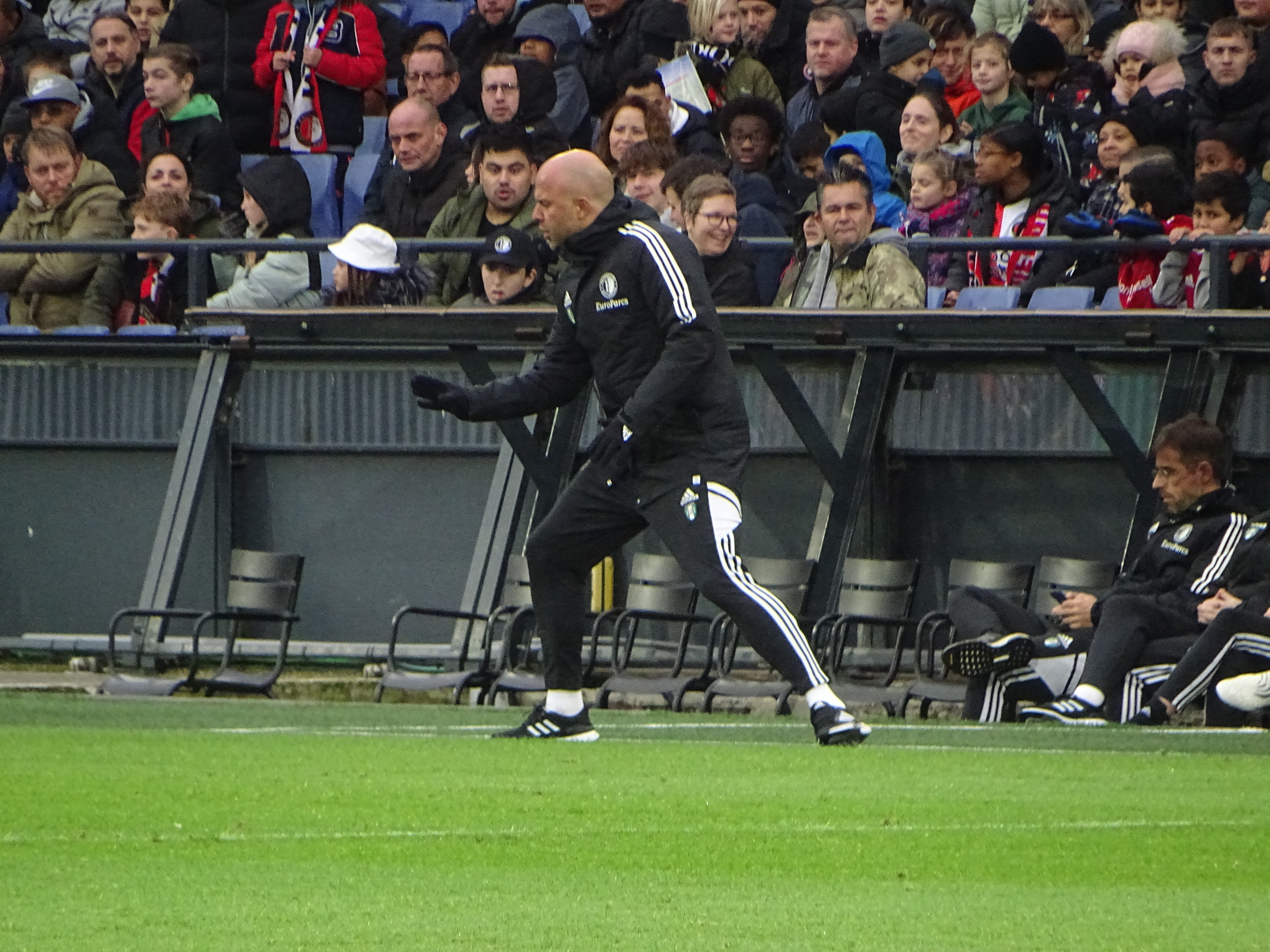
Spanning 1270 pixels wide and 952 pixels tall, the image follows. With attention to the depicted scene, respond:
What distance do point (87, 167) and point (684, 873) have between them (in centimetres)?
1087

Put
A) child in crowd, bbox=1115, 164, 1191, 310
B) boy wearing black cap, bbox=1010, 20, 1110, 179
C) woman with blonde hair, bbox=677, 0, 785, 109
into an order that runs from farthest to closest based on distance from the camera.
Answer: woman with blonde hair, bbox=677, 0, 785, 109
boy wearing black cap, bbox=1010, 20, 1110, 179
child in crowd, bbox=1115, 164, 1191, 310

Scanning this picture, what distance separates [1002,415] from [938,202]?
3.98 feet

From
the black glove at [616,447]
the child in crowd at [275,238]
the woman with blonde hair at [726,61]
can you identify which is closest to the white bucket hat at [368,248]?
the child in crowd at [275,238]

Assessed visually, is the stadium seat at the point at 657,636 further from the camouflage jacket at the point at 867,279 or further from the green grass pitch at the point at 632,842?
the green grass pitch at the point at 632,842

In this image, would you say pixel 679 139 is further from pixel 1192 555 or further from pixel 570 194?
pixel 570 194

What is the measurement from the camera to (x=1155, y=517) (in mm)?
12914

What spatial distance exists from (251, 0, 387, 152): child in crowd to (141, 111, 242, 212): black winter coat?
2.81 feet

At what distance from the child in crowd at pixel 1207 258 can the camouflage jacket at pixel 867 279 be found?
1249 millimetres

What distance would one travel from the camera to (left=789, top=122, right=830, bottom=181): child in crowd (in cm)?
1495

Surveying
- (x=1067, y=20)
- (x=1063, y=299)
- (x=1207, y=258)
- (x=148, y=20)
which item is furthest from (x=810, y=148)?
(x=148, y=20)

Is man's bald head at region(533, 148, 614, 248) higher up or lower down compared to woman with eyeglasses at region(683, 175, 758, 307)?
higher up

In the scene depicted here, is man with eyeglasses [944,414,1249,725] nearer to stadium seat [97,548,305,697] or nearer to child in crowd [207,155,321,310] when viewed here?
stadium seat [97,548,305,697]

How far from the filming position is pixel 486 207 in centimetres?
1475

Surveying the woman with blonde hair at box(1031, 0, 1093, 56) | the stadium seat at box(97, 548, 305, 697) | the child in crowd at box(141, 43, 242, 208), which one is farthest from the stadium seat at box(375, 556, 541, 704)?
the woman with blonde hair at box(1031, 0, 1093, 56)
